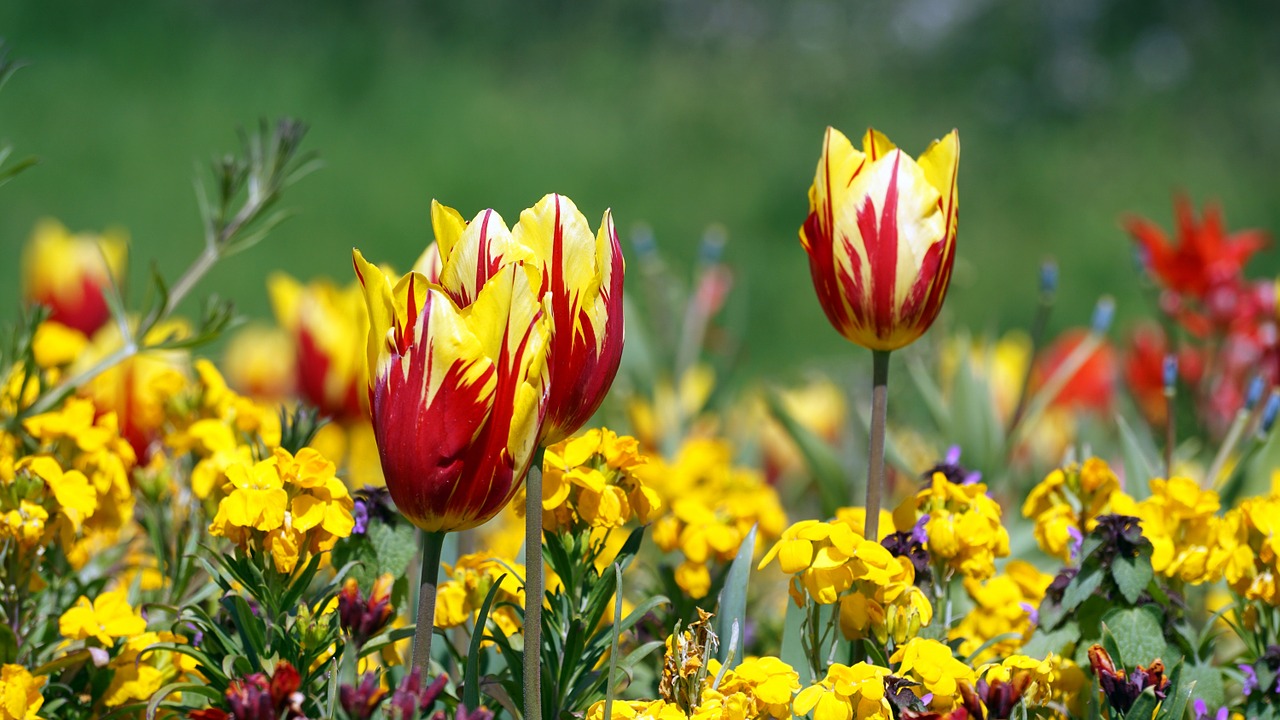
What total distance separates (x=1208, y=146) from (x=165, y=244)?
5.46 metres

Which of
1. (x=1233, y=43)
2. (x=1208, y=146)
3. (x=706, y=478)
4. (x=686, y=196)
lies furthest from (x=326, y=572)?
(x=1233, y=43)

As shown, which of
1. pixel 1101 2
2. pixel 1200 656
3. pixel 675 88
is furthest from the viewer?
pixel 1101 2

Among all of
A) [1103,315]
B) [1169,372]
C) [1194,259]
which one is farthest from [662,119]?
[1169,372]

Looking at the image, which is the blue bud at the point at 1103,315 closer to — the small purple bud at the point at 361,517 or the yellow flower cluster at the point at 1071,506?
the yellow flower cluster at the point at 1071,506

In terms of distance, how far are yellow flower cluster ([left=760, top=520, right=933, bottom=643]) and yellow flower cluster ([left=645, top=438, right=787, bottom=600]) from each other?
0.10 m

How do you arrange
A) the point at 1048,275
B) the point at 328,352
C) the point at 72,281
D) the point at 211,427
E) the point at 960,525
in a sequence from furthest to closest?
the point at 72,281
the point at 328,352
the point at 1048,275
the point at 211,427
the point at 960,525

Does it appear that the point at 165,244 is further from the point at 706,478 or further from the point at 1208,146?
the point at 1208,146

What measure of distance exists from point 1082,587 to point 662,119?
6338 mm

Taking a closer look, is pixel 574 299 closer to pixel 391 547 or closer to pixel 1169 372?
pixel 391 547

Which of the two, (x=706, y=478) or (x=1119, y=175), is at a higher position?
(x=1119, y=175)

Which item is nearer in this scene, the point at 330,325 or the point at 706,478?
the point at 706,478

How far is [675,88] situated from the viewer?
7379 millimetres

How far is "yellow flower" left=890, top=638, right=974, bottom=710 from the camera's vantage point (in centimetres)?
82

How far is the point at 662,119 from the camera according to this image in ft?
23.3
